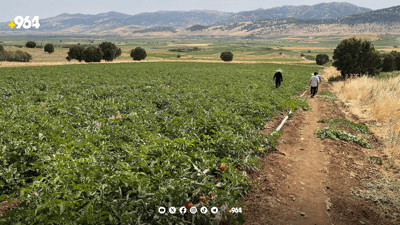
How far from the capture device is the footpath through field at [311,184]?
5.45 m

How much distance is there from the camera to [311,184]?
6.94 m

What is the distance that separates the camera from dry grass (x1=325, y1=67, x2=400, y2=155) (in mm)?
10598

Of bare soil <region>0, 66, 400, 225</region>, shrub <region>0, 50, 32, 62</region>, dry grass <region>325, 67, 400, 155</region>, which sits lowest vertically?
bare soil <region>0, 66, 400, 225</region>

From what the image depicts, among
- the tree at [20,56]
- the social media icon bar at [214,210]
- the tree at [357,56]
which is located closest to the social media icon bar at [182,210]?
the social media icon bar at [214,210]

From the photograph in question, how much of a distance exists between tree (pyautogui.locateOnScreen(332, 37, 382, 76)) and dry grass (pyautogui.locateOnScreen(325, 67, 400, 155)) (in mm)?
26214

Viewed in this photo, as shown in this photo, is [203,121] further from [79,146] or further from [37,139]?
[37,139]

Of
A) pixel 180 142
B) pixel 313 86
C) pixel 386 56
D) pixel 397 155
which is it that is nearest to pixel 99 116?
pixel 180 142

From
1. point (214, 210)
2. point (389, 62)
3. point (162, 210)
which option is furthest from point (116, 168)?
point (389, 62)

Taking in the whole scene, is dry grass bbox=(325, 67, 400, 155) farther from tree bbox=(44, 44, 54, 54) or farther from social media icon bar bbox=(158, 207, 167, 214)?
tree bbox=(44, 44, 54, 54)

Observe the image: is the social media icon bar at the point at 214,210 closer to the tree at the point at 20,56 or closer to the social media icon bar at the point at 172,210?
the social media icon bar at the point at 172,210

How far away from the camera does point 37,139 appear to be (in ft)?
23.1

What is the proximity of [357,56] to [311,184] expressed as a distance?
46.8 metres

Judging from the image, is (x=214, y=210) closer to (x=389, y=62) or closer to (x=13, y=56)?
(x=389, y=62)

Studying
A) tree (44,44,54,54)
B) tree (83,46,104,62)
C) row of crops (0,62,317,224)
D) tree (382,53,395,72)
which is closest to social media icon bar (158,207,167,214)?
row of crops (0,62,317,224)
